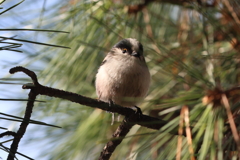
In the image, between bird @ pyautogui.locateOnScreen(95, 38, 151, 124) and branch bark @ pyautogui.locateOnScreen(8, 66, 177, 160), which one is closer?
branch bark @ pyautogui.locateOnScreen(8, 66, 177, 160)

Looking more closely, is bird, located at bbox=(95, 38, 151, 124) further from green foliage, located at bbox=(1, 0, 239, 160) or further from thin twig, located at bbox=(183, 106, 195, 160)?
thin twig, located at bbox=(183, 106, 195, 160)

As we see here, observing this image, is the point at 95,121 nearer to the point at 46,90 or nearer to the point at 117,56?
the point at 117,56

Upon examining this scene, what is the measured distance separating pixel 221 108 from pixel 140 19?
1224mm

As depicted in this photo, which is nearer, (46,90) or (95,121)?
(46,90)

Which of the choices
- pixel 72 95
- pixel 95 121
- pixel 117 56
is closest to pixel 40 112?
pixel 95 121

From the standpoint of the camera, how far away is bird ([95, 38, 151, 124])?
6.92ft

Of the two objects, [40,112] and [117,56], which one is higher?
[117,56]

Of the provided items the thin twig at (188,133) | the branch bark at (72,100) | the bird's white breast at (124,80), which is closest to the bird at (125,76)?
the bird's white breast at (124,80)

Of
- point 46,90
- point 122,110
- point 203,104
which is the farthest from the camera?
point 122,110

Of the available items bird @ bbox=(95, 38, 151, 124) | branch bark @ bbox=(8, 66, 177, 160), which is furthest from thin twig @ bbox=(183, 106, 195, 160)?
bird @ bbox=(95, 38, 151, 124)

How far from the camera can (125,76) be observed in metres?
2.11

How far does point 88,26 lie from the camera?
2150mm

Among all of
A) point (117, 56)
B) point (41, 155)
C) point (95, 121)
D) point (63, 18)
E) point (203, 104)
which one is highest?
point (63, 18)

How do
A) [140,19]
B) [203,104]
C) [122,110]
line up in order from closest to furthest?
[203,104], [122,110], [140,19]
